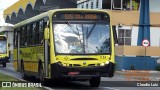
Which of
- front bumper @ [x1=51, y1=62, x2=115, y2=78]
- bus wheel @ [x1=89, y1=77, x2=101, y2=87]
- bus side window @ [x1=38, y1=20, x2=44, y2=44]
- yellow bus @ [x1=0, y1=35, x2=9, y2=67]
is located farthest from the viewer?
yellow bus @ [x1=0, y1=35, x2=9, y2=67]

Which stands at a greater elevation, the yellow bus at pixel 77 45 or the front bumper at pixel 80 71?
the yellow bus at pixel 77 45

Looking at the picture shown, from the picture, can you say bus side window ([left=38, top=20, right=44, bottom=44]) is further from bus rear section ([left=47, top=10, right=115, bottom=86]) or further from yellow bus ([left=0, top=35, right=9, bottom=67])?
yellow bus ([left=0, top=35, right=9, bottom=67])

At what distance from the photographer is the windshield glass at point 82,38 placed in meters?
19.8

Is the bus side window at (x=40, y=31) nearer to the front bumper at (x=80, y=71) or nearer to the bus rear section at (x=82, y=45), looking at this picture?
the bus rear section at (x=82, y=45)

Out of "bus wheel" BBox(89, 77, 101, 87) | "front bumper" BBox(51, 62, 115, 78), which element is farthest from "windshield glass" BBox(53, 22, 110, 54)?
"bus wheel" BBox(89, 77, 101, 87)

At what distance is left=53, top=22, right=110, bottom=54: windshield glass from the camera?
1981cm

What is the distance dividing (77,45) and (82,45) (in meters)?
0.19

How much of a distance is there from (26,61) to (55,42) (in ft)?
19.6

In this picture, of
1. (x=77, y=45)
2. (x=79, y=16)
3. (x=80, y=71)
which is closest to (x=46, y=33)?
(x=77, y=45)

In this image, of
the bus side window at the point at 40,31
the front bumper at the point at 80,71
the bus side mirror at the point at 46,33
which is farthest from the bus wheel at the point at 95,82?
the bus side mirror at the point at 46,33

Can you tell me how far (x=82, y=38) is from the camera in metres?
20.0

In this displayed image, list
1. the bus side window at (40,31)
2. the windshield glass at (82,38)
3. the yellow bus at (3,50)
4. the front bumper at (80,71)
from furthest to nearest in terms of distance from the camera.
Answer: the yellow bus at (3,50), the bus side window at (40,31), the windshield glass at (82,38), the front bumper at (80,71)

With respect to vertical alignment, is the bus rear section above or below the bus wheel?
above

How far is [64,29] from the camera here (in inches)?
793
